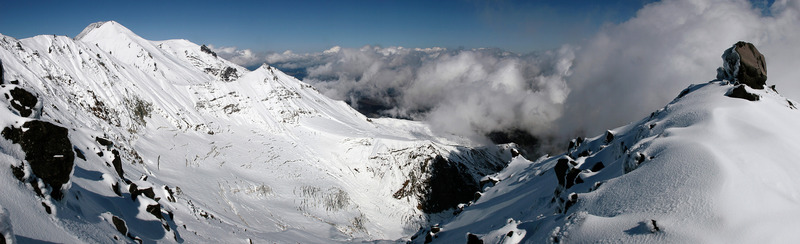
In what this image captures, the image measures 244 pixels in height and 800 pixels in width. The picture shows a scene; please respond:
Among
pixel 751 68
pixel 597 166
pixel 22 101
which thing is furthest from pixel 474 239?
pixel 751 68

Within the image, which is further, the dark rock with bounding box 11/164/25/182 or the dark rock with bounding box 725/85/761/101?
the dark rock with bounding box 725/85/761/101

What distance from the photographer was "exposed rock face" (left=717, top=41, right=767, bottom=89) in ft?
141

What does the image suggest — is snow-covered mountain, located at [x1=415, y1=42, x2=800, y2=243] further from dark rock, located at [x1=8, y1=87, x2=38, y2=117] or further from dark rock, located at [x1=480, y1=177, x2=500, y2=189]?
dark rock, located at [x1=480, y1=177, x2=500, y2=189]

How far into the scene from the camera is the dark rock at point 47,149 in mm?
21844

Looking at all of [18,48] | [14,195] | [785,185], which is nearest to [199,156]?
[18,48]

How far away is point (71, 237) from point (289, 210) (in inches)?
4420

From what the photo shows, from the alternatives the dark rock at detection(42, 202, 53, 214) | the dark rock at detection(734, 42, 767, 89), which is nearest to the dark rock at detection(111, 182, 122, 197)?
the dark rock at detection(42, 202, 53, 214)

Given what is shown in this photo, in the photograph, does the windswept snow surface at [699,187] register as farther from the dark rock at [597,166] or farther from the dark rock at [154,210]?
the dark rock at [154,210]

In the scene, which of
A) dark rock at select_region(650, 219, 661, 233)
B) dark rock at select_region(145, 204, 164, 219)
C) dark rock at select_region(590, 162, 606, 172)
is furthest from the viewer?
dark rock at select_region(590, 162, 606, 172)

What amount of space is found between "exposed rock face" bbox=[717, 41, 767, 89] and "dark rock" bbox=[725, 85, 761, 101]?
9.25 meters

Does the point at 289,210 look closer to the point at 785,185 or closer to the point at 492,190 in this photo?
the point at 492,190

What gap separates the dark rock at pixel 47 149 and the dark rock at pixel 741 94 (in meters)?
58.0

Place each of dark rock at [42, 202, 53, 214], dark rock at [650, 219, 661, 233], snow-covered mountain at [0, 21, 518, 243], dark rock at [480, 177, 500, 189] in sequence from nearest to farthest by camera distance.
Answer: dark rock at [650, 219, 661, 233]
dark rock at [42, 202, 53, 214]
snow-covered mountain at [0, 21, 518, 243]
dark rock at [480, 177, 500, 189]

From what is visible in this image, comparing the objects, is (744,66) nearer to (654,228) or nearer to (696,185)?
(696,185)
